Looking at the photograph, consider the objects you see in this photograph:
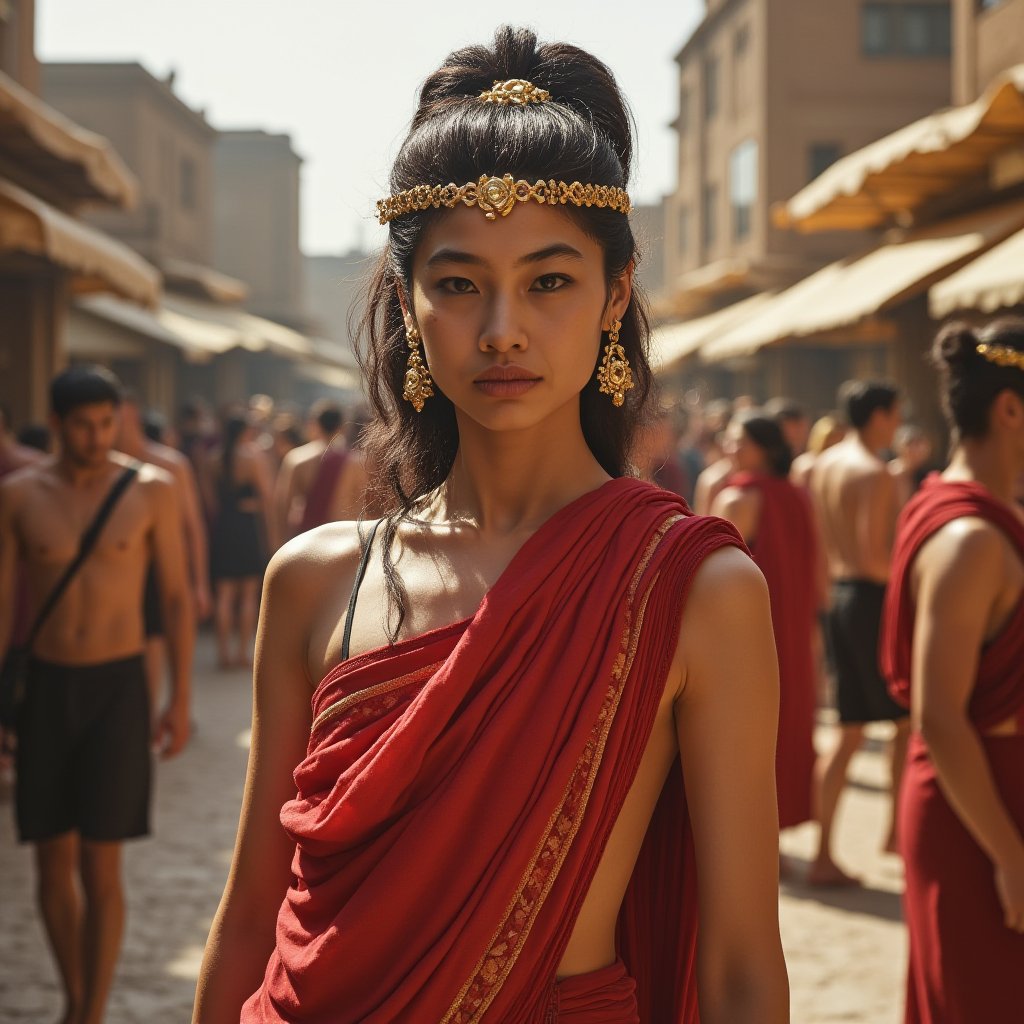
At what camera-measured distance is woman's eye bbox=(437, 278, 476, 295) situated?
6.21 ft

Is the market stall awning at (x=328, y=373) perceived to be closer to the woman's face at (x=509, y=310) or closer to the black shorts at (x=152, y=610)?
the black shorts at (x=152, y=610)

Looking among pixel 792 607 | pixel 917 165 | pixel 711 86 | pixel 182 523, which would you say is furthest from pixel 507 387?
pixel 711 86

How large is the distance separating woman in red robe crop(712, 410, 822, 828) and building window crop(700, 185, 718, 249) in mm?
23955

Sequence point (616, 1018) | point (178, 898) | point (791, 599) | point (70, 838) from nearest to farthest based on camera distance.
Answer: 1. point (616, 1018)
2. point (70, 838)
3. point (178, 898)
4. point (791, 599)

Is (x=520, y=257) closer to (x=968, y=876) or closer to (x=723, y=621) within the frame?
(x=723, y=621)

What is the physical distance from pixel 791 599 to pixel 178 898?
313 centimetres

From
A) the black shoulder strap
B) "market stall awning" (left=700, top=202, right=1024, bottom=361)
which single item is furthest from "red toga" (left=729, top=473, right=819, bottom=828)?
"market stall awning" (left=700, top=202, right=1024, bottom=361)

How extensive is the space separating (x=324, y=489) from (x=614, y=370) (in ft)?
28.1

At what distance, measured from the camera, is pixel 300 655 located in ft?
6.79

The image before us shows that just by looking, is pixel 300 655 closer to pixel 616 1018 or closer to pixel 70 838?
pixel 616 1018

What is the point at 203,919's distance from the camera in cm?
572

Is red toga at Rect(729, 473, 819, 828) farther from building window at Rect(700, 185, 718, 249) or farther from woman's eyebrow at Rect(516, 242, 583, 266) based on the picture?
building window at Rect(700, 185, 718, 249)

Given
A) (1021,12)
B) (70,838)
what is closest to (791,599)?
(70,838)

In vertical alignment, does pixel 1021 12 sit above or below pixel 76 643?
above
